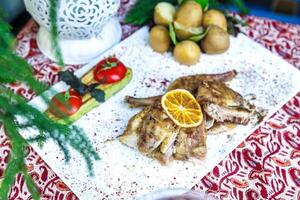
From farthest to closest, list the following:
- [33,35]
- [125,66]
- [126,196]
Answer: [33,35]
[125,66]
[126,196]

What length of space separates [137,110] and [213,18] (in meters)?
0.33

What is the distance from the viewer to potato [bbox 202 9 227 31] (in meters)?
1.39

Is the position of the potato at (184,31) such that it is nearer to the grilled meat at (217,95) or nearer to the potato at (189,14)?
the potato at (189,14)

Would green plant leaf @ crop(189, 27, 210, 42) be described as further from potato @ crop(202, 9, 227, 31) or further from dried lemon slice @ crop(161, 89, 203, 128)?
dried lemon slice @ crop(161, 89, 203, 128)

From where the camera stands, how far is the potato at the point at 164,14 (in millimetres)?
1397

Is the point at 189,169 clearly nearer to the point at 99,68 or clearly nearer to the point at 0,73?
the point at 99,68

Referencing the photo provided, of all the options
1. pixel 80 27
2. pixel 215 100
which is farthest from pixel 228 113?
pixel 80 27

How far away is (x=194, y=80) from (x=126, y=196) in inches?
12.9

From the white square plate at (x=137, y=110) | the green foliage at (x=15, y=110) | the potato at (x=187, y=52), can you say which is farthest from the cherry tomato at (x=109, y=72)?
the green foliage at (x=15, y=110)

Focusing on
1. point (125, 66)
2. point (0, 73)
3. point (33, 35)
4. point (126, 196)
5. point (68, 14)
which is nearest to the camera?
point (0, 73)

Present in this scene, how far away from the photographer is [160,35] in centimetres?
138

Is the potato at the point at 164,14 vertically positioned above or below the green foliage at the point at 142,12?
above

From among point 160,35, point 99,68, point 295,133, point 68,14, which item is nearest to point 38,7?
point 68,14

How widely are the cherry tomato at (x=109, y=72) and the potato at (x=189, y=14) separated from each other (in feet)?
0.65
